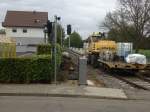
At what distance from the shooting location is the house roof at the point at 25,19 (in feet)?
292

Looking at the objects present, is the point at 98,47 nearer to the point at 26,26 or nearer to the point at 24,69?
the point at 24,69

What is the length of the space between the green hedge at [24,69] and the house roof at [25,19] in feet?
215

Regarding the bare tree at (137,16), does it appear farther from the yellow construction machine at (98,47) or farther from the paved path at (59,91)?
the paved path at (59,91)

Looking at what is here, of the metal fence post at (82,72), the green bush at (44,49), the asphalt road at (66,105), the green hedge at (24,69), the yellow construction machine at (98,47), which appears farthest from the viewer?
the yellow construction machine at (98,47)

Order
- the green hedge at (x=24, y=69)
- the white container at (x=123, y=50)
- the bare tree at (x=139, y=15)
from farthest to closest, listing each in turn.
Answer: the bare tree at (x=139, y=15), the white container at (x=123, y=50), the green hedge at (x=24, y=69)

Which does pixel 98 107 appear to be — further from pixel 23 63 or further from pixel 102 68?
pixel 102 68

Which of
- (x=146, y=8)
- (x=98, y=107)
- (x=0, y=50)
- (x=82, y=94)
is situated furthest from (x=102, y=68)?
(x=146, y=8)

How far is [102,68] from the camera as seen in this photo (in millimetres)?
40375

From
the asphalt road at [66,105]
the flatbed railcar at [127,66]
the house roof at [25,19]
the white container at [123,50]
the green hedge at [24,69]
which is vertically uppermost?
the house roof at [25,19]

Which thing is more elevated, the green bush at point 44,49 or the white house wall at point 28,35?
the white house wall at point 28,35

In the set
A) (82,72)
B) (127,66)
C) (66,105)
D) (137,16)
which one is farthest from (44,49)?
(137,16)

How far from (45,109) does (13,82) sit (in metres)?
8.13

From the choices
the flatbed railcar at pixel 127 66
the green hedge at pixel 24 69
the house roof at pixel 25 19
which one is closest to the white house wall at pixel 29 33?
the house roof at pixel 25 19

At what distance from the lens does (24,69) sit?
22.6 m
